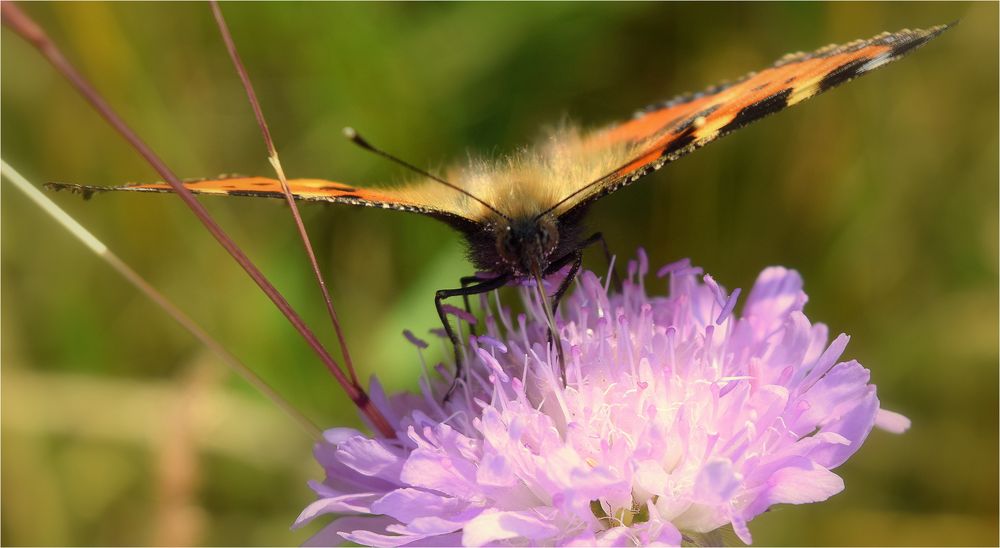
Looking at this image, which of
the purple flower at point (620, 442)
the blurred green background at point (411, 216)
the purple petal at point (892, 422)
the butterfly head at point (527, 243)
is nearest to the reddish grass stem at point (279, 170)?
the purple flower at point (620, 442)

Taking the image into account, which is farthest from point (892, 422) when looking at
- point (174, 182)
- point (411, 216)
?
point (411, 216)

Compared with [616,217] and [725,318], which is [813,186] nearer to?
[616,217]

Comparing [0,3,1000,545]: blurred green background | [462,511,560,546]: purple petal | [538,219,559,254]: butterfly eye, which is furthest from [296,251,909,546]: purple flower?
[0,3,1000,545]: blurred green background

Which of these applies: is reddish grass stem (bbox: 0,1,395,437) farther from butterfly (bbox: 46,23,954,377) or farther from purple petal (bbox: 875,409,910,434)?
purple petal (bbox: 875,409,910,434)

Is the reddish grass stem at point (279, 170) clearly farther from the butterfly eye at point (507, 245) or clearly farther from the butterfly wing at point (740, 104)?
the butterfly wing at point (740, 104)

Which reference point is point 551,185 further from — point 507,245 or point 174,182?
point 174,182
